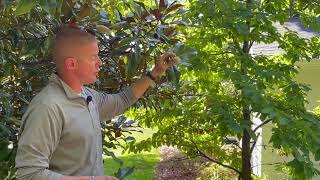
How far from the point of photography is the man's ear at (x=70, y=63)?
1945 mm

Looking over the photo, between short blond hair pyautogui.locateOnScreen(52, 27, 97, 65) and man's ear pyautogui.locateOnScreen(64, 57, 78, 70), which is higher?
short blond hair pyautogui.locateOnScreen(52, 27, 97, 65)

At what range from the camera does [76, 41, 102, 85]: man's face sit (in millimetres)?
1964

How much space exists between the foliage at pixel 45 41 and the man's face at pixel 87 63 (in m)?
0.29

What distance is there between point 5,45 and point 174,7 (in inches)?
39.3

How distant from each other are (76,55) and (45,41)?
53 centimetres

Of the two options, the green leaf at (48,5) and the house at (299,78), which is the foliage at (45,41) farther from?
the house at (299,78)

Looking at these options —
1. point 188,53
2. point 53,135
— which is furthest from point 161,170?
point 53,135

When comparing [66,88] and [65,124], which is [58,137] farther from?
[66,88]

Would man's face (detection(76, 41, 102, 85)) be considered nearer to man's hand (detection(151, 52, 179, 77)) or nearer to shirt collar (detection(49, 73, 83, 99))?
shirt collar (detection(49, 73, 83, 99))

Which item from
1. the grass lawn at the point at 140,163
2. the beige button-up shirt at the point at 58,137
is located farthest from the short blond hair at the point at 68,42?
the grass lawn at the point at 140,163

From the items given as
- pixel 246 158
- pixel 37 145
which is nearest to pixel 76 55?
pixel 37 145

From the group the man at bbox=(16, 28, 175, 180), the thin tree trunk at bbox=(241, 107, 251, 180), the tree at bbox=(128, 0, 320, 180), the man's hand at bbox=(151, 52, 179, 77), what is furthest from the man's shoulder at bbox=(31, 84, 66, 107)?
the thin tree trunk at bbox=(241, 107, 251, 180)

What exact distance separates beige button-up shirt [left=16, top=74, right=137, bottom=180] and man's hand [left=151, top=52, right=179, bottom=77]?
56cm

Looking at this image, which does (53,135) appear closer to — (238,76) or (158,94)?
(158,94)
